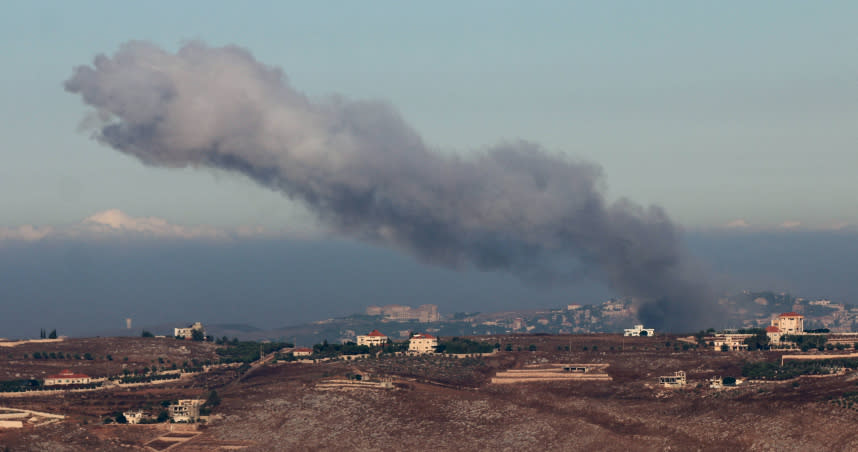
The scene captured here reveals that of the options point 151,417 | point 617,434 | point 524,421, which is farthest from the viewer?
point 151,417

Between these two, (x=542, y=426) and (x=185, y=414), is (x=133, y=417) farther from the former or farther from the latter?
(x=542, y=426)

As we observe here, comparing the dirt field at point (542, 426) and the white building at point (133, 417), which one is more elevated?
the white building at point (133, 417)

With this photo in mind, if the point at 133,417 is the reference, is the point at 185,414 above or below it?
above

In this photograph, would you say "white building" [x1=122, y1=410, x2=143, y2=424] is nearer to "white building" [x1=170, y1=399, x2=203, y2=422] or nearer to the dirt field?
the dirt field

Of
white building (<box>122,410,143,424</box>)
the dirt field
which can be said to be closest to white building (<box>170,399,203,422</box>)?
the dirt field

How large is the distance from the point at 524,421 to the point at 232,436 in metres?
45.5

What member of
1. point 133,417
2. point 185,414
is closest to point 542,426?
point 185,414

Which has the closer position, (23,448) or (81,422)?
(23,448)

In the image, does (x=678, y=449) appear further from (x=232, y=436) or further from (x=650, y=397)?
(x=232, y=436)

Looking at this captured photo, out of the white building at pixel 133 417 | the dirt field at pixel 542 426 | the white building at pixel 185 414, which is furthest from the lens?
the white building at pixel 185 414

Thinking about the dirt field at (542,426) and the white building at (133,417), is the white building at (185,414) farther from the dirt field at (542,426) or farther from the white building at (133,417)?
the white building at (133,417)

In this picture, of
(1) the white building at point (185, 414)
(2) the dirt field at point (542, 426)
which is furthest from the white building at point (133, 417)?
(1) the white building at point (185, 414)

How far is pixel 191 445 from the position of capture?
594 ft

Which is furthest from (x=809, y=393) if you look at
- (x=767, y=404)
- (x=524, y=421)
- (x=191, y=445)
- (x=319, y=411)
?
(x=191, y=445)
